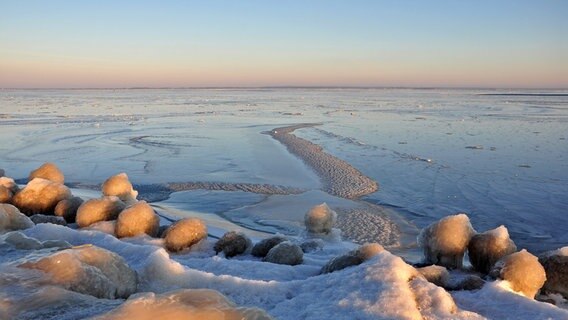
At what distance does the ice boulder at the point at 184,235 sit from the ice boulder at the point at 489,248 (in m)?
2.13

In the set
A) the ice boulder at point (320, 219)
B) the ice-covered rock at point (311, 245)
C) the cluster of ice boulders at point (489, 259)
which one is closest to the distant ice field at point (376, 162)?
the ice boulder at point (320, 219)

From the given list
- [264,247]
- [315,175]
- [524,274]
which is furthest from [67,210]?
[315,175]

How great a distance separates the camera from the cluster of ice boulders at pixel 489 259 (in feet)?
9.98

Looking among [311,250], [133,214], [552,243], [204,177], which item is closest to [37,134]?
[204,177]

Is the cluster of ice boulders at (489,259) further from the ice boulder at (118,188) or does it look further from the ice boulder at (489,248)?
the ice boulder at (118,188)

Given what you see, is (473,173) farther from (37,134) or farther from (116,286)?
(37,134)

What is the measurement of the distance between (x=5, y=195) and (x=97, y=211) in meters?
1.35

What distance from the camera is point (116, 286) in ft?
8.80

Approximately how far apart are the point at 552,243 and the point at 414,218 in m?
1.52

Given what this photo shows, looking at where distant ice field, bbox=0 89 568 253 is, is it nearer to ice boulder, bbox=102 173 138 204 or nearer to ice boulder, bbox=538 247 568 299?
ice boulder, bbox=102 173 138 204

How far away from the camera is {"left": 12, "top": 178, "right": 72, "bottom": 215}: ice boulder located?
5086 millimetres

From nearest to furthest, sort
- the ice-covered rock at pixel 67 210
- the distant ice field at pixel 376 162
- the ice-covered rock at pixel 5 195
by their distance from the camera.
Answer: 1. the ice-covered rock at pixel 67 210
2. the ice-covered rock at pixel 5 195
3. the distant ice field at pixel 376 162

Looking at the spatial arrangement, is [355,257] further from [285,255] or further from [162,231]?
[162,231]

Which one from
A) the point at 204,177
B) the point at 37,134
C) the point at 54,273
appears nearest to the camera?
the point at 54,273
